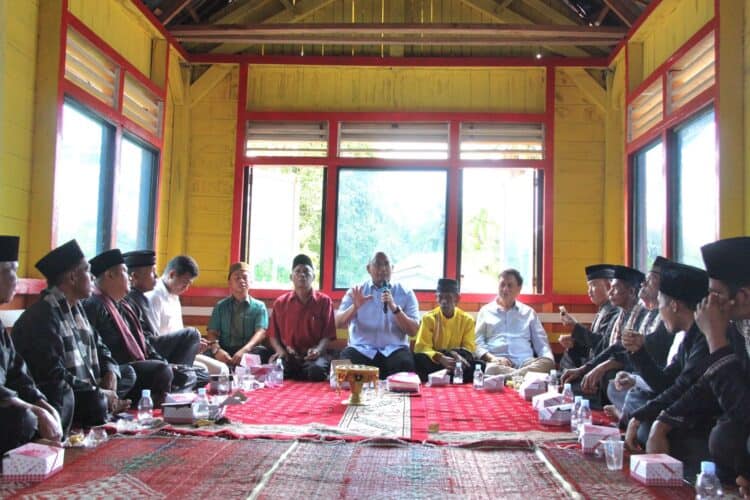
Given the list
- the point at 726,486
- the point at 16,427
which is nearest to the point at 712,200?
the point at 726,486

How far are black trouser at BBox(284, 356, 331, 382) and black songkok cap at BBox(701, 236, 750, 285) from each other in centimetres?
364

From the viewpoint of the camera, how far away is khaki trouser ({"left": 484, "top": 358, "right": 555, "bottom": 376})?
5.71 metres

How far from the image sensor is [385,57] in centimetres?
707

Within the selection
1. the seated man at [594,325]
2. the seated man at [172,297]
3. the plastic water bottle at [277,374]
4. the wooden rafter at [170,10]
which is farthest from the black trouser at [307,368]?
the wooden rafter at [170,10]

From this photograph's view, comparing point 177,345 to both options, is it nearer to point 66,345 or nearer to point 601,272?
point 66,345

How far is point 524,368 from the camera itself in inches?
225

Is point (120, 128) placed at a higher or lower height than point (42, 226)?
higher

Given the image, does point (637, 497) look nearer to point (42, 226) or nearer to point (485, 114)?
point (42, 226)

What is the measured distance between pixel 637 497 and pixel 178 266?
3.86 metres

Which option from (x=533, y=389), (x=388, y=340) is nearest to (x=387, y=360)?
(x=388, y=340)

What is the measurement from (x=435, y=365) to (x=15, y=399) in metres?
3.74

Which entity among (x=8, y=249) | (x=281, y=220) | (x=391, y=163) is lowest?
(x=8, y=249)

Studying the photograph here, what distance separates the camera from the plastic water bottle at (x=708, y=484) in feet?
7.90

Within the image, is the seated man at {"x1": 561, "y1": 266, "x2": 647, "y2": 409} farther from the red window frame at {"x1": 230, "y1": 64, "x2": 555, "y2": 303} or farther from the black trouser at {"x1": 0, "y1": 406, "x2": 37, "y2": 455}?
the black trouser at {"x1": 0, "y1": 406, "x2": 37, "y2": 455}
